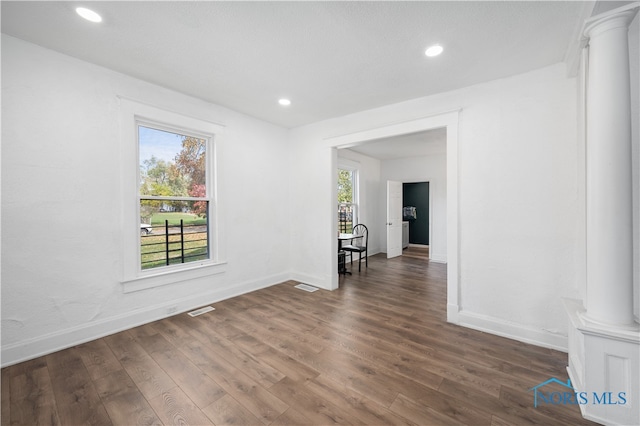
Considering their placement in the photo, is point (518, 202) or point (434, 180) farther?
point (434, 180)

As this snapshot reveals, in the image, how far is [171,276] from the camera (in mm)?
3215

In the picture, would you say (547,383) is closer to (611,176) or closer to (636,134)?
(611,176)

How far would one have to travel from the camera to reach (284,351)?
2.40m

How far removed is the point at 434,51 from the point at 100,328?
4304mm

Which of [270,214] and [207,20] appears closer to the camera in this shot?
[207,20]

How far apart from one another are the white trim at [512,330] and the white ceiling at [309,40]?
265 cm

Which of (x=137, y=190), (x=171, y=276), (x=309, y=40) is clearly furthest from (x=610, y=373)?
(x=137, y=190)

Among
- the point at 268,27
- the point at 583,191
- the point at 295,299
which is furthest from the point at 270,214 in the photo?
the point at 583,191

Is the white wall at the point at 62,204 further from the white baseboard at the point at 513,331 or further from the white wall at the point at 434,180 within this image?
the white wall at the point at 434,180

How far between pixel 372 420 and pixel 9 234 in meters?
3.26

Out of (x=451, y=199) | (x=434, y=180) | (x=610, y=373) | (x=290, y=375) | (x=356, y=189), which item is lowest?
(x=290, y=375)

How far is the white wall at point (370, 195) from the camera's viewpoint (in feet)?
22.5

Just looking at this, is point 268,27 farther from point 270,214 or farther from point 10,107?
point 270,214

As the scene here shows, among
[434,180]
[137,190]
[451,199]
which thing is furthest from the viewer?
[434,180]
